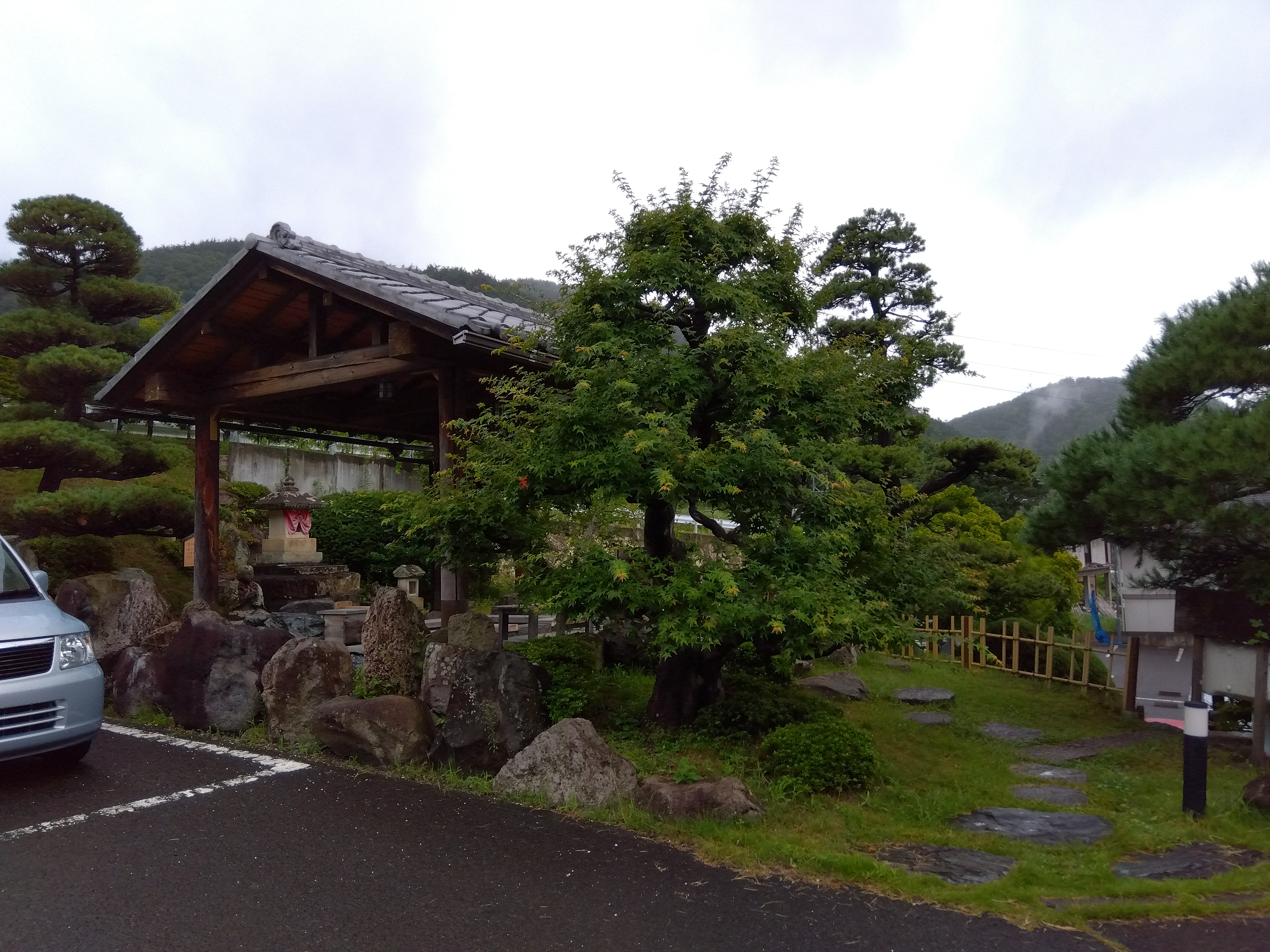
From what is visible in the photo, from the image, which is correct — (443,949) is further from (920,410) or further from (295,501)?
(920,410)

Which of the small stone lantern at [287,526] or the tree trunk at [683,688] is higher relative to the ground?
the small stone lantern at [287,526]

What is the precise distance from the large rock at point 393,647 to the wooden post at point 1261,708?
7040mm

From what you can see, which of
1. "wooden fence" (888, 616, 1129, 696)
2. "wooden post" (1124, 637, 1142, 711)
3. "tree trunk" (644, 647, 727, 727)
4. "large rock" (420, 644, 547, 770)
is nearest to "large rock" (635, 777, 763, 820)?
"large rock" (420, 644, 547, 770)

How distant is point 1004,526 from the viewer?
22047 millimetres

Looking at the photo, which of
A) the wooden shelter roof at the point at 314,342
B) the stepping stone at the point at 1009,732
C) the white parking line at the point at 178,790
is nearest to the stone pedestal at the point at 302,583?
the wooden shelter roof at the point at 314,342

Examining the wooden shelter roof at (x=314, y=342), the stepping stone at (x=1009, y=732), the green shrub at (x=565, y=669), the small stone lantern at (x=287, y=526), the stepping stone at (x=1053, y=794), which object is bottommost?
the stepping stone at (x=1009, y=732)

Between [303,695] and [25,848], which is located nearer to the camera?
[25,848]

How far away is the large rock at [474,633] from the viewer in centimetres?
752

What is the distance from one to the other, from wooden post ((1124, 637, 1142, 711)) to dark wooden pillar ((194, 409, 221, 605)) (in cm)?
1093

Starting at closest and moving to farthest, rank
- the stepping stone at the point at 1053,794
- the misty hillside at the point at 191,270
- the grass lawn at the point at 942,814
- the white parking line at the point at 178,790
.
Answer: the grass lawn at the point at 942,814, the white parking line at the point at 178,790, the stepping stone at the point at 1053,794, the misty hillside at the point at 191,270

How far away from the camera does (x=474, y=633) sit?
7.55m

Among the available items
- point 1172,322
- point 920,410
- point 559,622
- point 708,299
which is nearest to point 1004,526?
point 920,410

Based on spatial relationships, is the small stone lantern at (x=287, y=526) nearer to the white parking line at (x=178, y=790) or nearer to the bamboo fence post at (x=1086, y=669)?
the white parking line at (x=178, y=790)

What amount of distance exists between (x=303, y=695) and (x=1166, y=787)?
6722mm
